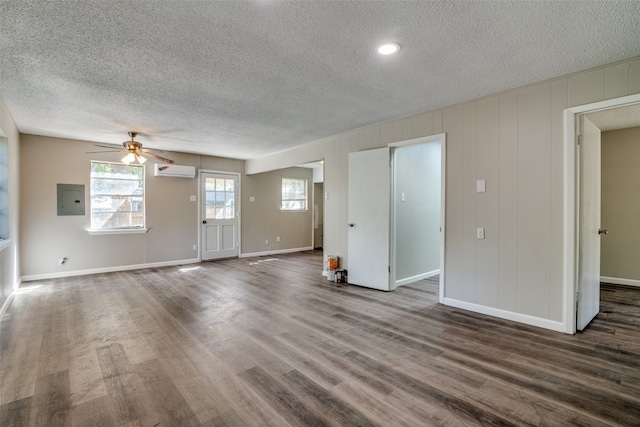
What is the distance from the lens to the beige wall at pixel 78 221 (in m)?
5.31

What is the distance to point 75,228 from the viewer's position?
18.7 ft

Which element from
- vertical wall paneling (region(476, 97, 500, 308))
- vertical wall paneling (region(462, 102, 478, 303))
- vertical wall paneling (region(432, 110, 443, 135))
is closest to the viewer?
vertical wall paneling (region(476, 97, 500, 308))

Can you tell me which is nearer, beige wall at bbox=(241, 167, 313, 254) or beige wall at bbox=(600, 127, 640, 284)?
beige wall at bbox=(600, 127, 640, 284)

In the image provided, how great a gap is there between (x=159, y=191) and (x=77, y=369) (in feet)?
16.0

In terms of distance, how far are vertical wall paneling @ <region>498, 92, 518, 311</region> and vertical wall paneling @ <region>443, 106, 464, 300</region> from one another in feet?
1.46

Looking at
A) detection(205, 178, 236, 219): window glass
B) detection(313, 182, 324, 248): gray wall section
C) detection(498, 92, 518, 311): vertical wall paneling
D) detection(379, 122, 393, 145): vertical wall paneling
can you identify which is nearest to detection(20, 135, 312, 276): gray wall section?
detection(205, 178, 236, 219): window glass

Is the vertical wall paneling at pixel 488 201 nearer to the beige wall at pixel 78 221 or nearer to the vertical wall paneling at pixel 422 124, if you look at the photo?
the vertical wall paneling at pixel 422 124

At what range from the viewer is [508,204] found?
132 inches

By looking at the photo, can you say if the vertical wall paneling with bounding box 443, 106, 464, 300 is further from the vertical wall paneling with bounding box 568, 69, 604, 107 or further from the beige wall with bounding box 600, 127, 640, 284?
the beige wall with bounding box 600, 127, 640, 284

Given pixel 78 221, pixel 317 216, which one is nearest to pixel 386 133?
pixel 317 216

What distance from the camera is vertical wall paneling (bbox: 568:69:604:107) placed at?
2781 mm

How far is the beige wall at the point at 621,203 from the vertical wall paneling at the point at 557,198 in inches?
127

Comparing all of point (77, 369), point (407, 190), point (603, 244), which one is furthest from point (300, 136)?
point (603, 244)

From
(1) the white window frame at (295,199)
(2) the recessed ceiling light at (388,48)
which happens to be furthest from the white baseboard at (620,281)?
(1) the white window frame at (295,199)
